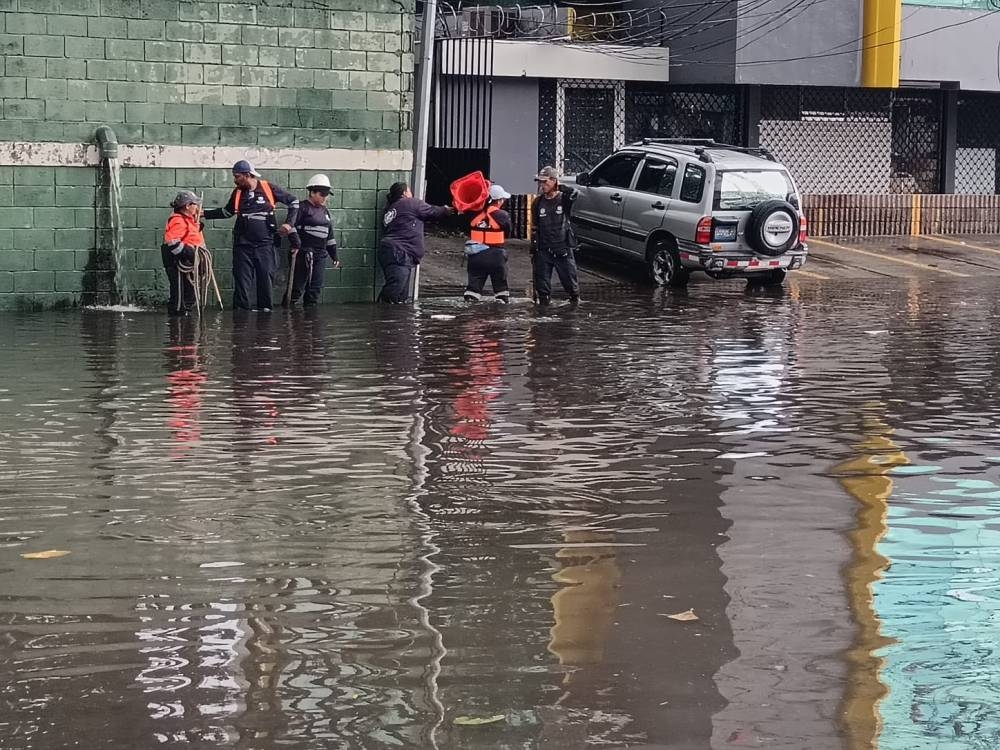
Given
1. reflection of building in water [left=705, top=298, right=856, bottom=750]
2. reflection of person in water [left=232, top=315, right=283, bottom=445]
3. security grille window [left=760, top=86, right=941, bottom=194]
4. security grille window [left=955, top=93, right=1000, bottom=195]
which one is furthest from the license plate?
security grille window [left=955, top=93, right=1000, bottom=195]

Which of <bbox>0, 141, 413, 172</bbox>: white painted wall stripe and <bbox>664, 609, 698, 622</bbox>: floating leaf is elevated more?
<bbox>0, 141, 413, 172</bbox>: white painted wall stripe

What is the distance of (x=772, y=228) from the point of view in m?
23.2

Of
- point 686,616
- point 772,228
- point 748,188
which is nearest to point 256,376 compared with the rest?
point 686,616

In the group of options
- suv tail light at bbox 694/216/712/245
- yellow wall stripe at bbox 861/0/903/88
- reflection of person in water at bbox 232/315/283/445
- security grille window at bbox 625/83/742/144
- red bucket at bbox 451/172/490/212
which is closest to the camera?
reflection of person in water at bbox 232/315/283/445

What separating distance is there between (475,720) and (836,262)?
73.6ft

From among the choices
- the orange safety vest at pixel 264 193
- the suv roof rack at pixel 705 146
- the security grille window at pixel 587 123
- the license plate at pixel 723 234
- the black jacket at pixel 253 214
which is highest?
the security grille window at pixel 587 123

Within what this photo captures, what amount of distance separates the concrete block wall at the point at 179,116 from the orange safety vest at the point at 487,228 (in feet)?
4.69

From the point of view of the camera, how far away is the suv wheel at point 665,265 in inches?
925

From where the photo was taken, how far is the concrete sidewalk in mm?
23984

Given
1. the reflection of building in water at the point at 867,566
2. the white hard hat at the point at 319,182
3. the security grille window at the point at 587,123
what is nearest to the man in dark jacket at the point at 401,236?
the white hard hat at the point at 319,182

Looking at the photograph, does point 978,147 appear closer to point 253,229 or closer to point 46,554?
point 253,229

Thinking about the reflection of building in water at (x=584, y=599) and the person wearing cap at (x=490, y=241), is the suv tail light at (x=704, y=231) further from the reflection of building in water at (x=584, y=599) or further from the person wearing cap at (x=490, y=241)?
the reflection of building in water at (x=584, y=599)

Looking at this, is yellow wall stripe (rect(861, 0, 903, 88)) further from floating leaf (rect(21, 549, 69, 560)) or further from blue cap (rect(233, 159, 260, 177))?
floating leaf (rect(21, 549, 69, 560))

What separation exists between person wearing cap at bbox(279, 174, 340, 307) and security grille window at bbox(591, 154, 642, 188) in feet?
17.5
